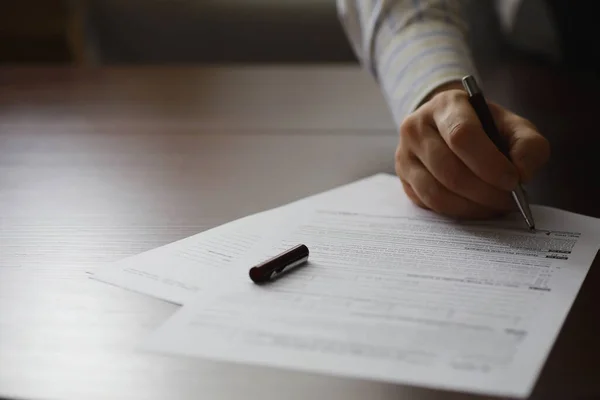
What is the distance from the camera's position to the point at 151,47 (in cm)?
223

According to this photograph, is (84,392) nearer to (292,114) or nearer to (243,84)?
(292,114)

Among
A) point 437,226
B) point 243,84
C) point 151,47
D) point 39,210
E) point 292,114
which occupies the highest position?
point 151,47

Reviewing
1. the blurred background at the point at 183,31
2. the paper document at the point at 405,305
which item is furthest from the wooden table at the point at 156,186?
the blurred background at the point at 183,31

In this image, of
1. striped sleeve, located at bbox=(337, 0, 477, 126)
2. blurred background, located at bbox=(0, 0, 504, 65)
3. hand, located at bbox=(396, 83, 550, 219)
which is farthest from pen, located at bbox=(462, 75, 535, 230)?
blurred background, located at bbox=(0, 0, 504, 65)

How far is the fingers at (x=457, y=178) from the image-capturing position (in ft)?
2.36

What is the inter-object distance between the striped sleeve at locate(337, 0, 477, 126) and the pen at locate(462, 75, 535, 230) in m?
0.12

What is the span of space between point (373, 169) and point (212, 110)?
342 mm

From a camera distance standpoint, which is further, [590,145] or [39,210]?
[590,145]

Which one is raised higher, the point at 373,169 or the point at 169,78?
the point at 169,78

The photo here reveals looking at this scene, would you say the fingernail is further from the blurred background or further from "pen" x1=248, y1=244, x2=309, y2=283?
the blurred background

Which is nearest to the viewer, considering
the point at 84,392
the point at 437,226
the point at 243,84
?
the point at 84,392

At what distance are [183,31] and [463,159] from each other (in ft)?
5.21

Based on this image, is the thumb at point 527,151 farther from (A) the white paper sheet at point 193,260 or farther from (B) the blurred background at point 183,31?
(B) the blurred background at point 183,31

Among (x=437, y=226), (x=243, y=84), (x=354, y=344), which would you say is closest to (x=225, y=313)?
(x=354, y=344)
